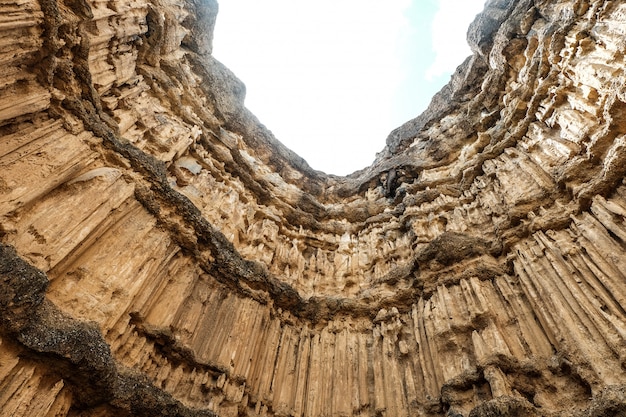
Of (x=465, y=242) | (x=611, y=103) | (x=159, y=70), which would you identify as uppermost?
(x=159, y=70)

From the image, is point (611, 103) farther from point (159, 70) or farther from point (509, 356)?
point (159, 70)

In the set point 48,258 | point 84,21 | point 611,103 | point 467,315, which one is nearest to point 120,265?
point 48,258

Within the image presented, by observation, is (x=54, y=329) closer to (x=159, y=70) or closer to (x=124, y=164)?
(x=124, y=164)

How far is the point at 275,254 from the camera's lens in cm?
1828

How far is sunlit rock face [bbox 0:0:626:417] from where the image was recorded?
26.2 feet

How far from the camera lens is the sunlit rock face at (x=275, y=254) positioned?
26.2 feet

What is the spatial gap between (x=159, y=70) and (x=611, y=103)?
2016 centimetres

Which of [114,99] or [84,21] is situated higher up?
[114,99]

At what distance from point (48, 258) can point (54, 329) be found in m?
2.10

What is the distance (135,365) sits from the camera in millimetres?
9438

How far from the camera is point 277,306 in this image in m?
15.1

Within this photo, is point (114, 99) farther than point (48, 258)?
Yes

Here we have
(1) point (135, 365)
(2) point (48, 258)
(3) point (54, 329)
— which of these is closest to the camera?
(3) point (54, 329)

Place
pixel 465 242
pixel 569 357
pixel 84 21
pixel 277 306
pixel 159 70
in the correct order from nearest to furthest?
pixel 569 357
pixel 84 21
pixel 465 242
pixel 277 306
pixel 159 70
